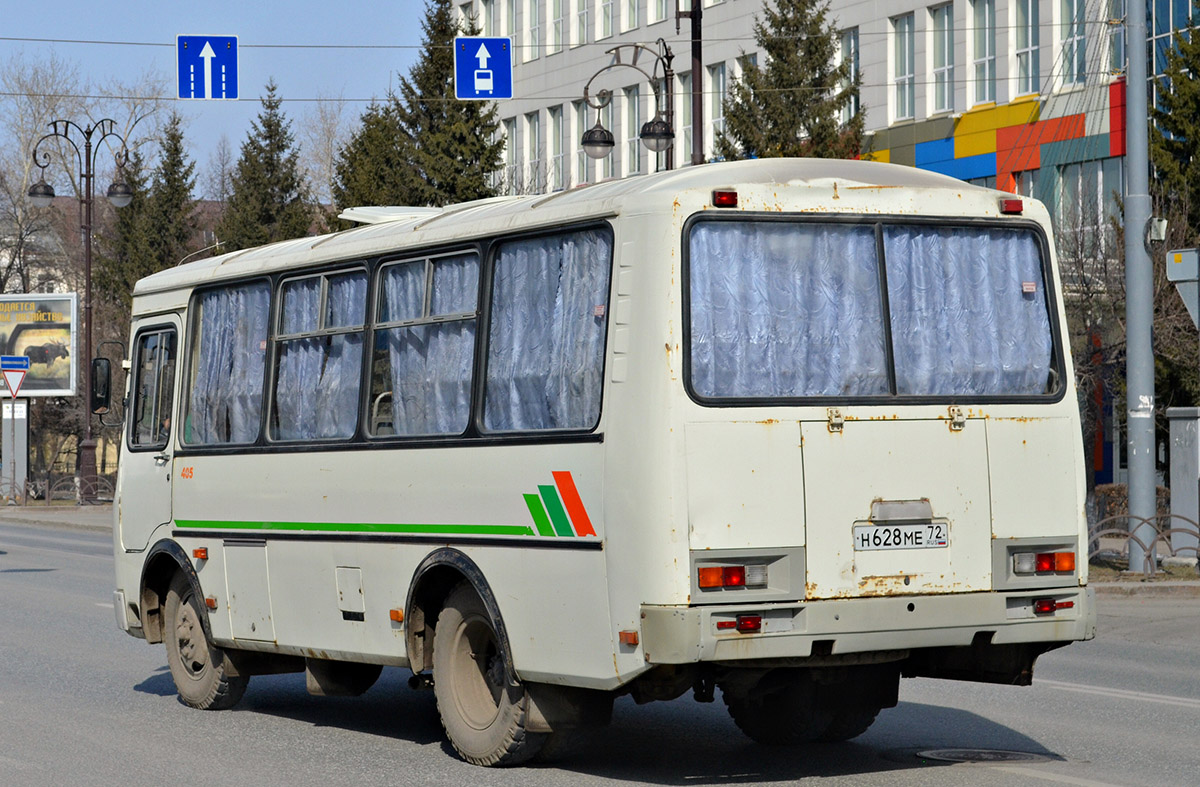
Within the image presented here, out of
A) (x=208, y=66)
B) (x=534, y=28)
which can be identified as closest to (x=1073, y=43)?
(x=208, y=66)

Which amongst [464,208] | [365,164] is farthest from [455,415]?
[365,164]

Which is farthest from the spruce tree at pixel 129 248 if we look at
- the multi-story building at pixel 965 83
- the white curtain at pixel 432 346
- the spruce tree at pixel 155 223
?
the white curtain at pixel 432 346

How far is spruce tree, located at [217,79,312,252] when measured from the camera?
217ft

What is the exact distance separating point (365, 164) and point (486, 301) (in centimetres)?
4002

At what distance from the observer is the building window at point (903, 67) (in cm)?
4262

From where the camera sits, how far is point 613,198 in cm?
816

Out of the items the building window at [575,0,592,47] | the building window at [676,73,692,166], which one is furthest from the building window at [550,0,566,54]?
the building window at [676,73,692,166]

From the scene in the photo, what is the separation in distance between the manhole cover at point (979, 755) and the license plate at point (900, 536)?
134 centimetres

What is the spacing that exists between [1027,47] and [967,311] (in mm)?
32446

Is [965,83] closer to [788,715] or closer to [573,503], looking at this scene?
[788,715]

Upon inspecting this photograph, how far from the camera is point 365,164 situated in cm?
4816

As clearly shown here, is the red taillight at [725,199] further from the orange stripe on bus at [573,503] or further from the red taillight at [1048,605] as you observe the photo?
the red taillight at [1048,605]

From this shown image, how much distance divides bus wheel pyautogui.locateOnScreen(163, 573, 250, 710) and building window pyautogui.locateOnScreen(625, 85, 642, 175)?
41750 millimetres

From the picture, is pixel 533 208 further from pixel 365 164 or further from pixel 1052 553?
pixel 365 164
